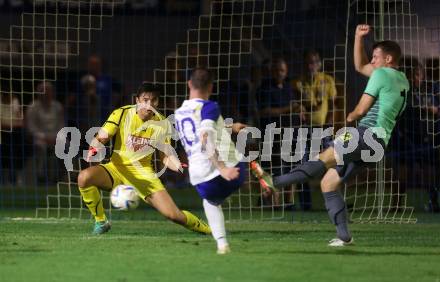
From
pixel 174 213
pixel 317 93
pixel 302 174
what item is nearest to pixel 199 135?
pixel 302 174

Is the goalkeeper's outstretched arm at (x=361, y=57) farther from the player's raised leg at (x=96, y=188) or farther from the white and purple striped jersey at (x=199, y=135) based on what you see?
the player's raised leg at (x=96, y=188)

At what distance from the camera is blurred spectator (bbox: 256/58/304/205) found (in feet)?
53.7

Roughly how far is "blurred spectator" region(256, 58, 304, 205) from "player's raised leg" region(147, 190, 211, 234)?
14.8 feet

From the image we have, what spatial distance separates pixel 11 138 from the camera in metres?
19.2

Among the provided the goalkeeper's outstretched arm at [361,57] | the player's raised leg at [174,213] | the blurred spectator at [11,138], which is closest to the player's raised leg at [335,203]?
the goalkeeper's outstretched arm at [361,57]

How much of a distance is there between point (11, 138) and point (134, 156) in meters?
7.46

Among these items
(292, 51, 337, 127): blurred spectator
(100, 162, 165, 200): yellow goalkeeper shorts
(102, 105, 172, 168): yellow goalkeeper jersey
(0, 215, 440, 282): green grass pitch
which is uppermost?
(292, 51, 337, 127): blurred spectator

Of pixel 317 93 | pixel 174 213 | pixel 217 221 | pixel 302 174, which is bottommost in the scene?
pixel 174 213

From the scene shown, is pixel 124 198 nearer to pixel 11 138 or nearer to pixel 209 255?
pixel 209 255

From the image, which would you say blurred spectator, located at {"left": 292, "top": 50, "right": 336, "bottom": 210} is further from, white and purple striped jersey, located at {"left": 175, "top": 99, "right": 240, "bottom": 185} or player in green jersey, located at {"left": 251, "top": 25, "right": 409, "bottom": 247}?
white and purple striped jersey, located at {"left": 175, "top": 99, "right": 240, "bottom": 185}

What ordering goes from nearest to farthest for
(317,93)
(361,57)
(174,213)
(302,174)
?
(302,174)
(361,57)
(174,213)
(317,93)

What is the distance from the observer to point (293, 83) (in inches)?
655

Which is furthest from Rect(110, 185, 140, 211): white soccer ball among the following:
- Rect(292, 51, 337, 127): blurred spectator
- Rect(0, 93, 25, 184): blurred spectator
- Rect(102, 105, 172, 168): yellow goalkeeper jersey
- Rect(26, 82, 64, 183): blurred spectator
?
Rect(26, 82, 64, 183): blurred spectator

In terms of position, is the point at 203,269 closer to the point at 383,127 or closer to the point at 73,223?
the point at 383,127
